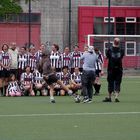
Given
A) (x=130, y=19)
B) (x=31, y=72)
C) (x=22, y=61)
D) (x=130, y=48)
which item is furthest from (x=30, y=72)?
(x=130, y=19)

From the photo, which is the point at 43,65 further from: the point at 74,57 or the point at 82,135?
the point at 82,135

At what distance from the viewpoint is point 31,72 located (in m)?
26.1

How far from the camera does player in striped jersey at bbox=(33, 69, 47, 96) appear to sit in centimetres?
2591

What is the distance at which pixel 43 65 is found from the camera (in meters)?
22.1

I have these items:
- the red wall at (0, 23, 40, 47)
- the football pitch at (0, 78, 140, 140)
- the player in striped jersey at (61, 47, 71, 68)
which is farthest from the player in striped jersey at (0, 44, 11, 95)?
the red wall at (0, 23, 40, 47)

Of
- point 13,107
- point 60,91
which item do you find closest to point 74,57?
point 60,91

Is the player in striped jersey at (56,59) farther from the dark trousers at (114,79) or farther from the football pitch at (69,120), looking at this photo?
the dark trousers at (114,79)

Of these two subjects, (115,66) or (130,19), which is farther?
(130,19)

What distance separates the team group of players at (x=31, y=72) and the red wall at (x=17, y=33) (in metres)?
25.6

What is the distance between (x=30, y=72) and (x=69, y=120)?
31.3 feet

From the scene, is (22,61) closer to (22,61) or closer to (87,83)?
(22,61)

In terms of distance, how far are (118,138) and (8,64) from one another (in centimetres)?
1320

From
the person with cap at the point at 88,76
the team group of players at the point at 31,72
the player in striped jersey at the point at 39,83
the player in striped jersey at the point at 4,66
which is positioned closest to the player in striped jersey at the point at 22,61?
the team group of players at the point at 31,72

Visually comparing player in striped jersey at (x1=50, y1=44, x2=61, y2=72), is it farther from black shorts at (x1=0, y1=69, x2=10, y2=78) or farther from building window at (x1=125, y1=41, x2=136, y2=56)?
building window at (x1=125, y1=41, x2=136, y2=56)
